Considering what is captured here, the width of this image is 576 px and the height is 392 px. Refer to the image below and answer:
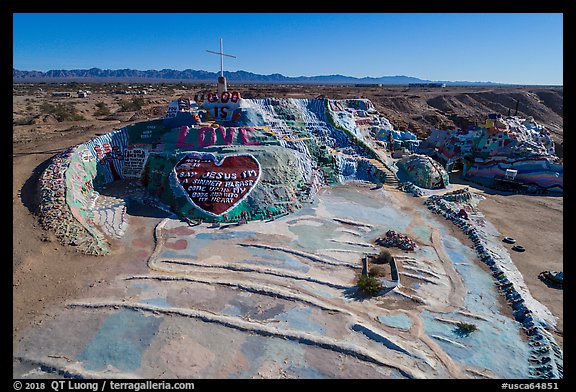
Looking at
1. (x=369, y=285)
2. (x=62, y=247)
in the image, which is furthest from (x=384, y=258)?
(x=62, y=247)

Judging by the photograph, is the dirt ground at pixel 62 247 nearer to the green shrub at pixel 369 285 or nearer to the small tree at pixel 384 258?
the small tree at pixel 384 258

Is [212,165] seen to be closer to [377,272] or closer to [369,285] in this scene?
[377,272]

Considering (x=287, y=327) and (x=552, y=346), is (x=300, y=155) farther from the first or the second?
(x=552, y=346)

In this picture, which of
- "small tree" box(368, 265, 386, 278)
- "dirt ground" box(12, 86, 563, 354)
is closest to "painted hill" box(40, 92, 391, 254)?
"dirt ground" box(12, 86, 563, 354)
